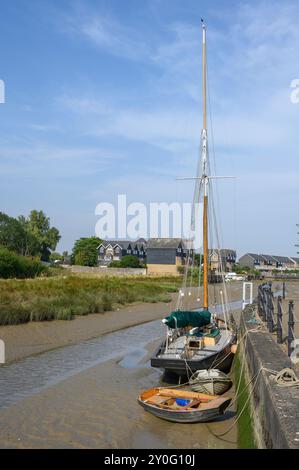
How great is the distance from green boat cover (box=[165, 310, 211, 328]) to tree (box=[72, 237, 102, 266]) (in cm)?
7590

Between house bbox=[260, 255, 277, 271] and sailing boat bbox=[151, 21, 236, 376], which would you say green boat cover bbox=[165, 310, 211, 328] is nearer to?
sailing boat bbox=[151, 21, 236, 376]

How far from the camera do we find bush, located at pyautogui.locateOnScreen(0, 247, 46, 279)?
43.8 meters

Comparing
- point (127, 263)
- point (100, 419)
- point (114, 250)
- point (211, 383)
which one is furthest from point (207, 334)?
point (114, 250)

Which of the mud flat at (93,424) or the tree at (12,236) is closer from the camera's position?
the mud flat at (93,424)

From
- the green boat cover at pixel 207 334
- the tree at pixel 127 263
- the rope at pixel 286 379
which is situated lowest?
the green boat cover at pixel 207 334

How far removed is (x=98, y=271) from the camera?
74.5m

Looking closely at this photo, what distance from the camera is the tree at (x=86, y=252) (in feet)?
294

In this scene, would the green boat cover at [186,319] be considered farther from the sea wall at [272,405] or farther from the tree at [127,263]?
the tree at [127,263]

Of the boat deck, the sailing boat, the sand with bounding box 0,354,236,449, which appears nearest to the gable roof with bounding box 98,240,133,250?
the sailing boat

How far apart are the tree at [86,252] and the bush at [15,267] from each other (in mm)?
39853

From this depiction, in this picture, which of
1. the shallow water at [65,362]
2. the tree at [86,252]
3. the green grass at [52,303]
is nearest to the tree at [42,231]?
the tree at [86,252]
